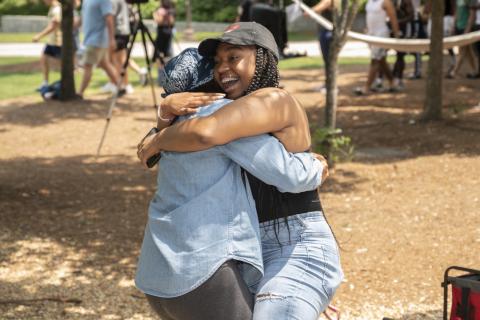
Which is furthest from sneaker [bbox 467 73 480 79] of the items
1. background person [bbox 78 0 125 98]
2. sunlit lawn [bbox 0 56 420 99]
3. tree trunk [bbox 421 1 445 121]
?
background person [bbox 78 0 125 98]

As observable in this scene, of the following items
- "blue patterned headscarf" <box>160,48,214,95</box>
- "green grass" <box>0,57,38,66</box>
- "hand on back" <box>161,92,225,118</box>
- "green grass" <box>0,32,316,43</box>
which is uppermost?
"blue patterned headscarf" <box>160,48,214,95</box>

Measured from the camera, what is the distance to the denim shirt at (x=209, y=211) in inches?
101

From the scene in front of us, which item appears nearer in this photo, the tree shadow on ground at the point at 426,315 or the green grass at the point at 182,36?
the tree shadow on ground at the point at 426,315

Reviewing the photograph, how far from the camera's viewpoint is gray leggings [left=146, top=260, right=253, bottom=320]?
2.53 metres

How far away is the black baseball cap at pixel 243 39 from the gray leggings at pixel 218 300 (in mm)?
659

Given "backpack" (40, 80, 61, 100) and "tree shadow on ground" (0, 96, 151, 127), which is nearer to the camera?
"tree shadow on ground" (0, 96, 151, 127)

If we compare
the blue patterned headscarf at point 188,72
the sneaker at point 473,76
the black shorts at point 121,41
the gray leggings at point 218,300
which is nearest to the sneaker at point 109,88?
the black shorts at point 121,41

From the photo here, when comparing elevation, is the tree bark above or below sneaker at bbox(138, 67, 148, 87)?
above

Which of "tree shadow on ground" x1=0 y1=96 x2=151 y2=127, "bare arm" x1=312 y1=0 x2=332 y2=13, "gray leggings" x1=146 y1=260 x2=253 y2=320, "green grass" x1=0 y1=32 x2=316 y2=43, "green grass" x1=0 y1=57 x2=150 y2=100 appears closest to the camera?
"gray leggings" x1=146 y1=260 x2=253 y2=320

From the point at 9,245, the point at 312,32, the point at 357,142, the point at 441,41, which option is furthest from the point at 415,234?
the point at 312,32

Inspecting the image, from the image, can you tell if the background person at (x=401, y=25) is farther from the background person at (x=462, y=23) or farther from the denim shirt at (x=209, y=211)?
the denim shirt at (x=209, y=211)

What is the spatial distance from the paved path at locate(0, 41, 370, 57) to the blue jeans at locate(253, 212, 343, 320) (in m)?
18.0

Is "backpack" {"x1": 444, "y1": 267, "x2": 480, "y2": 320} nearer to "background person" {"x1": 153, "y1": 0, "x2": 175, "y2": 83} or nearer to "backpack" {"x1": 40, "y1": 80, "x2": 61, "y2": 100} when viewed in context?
"backpack" {"x1": 40, "y1": 80, "x2": 61, "y2": 100}

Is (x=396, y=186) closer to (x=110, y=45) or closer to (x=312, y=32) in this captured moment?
(x=110, y=45)
